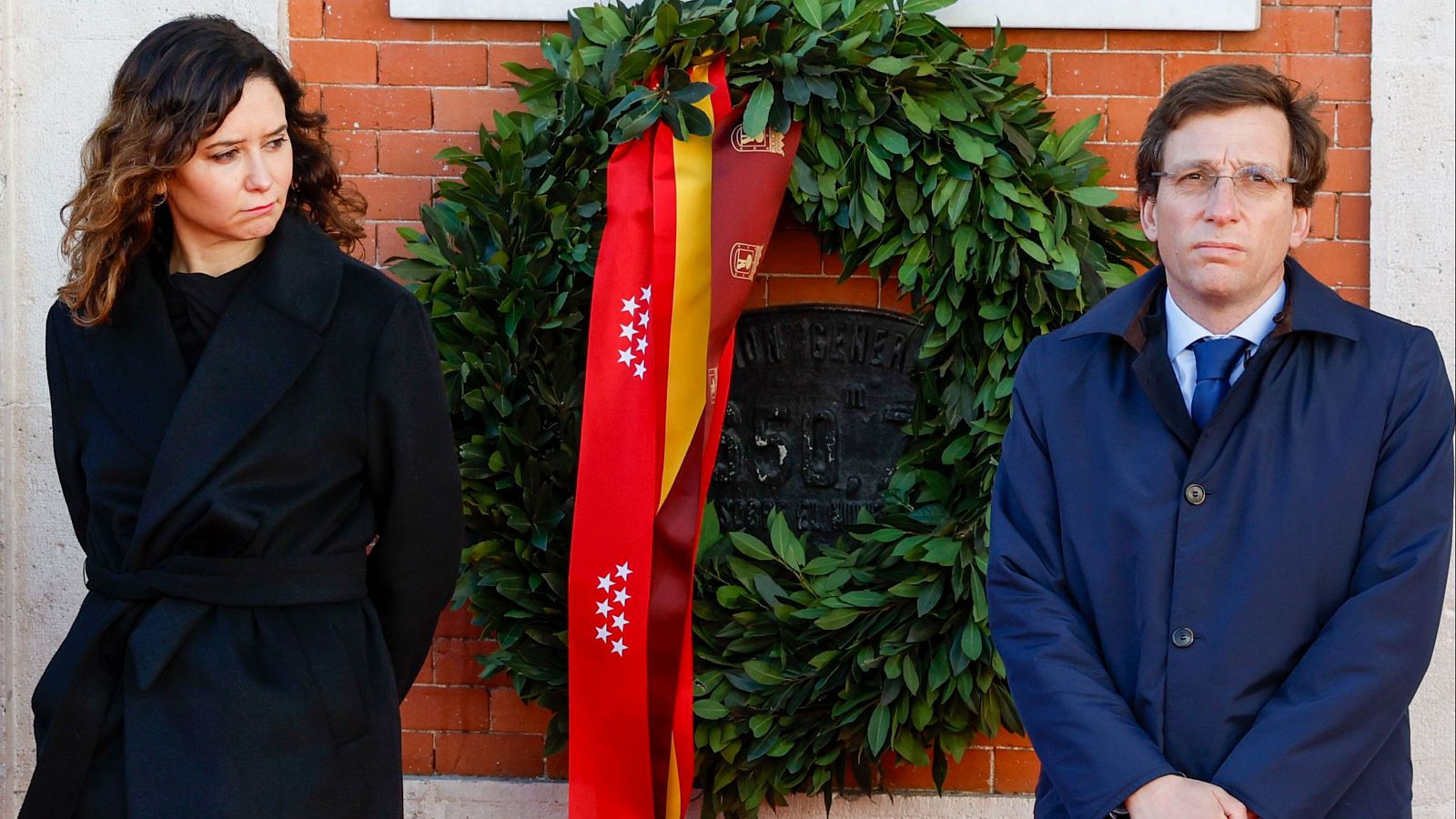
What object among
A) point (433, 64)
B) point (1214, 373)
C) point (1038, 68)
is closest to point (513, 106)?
point (433, 64)

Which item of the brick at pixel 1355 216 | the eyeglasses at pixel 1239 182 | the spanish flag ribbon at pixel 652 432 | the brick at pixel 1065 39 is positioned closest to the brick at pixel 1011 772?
the spanish flag ribbon at pixel 652 432

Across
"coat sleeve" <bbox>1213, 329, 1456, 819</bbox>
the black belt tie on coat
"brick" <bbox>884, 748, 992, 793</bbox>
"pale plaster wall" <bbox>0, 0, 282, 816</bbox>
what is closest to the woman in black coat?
the black belt tie on coat

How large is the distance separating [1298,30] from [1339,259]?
1.85 feet

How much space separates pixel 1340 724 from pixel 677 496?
1601 millimetres

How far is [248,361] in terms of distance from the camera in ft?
7.00

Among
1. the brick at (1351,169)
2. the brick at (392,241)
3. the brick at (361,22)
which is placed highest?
the brick at (361,22)

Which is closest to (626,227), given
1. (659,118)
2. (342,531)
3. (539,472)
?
(659,118)

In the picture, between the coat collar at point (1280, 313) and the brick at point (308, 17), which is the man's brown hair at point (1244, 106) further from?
the brick at point (308, 17)

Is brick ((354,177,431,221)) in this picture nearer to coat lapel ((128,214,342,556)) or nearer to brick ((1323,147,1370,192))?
coat lapel ((128,214,342,556))

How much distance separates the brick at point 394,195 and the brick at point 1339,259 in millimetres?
2151

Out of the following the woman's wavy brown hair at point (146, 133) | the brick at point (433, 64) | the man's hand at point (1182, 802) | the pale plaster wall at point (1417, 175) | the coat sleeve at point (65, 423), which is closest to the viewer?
the man's hand at point (1182, 802)

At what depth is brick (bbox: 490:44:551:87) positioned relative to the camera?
3.61m

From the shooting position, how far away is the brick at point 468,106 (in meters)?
3.62

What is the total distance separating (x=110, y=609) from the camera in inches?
82.4
